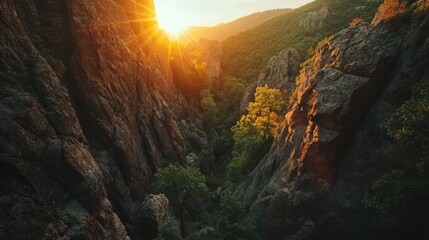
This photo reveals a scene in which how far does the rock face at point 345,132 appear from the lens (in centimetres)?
2952

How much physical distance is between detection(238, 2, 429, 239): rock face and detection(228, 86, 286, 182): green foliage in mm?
19167

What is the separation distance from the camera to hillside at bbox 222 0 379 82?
105 metres

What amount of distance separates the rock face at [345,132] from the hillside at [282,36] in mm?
63418

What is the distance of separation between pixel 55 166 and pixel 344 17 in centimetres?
10852

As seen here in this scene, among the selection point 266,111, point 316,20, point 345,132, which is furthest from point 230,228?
point 316,20

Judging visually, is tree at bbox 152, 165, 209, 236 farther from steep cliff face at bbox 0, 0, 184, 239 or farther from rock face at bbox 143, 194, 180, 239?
steep cliff face at bbox 0, 0, 184, 239

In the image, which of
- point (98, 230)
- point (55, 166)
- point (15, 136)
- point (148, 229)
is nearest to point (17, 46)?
point (15, 136)

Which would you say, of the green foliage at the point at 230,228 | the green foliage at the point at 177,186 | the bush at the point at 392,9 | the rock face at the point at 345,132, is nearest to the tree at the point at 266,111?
the green foliage at the point at 177,186

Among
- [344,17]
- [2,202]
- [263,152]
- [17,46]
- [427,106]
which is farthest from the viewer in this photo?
[344,17]

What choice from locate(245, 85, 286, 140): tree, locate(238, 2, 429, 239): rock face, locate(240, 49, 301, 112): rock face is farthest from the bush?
locate(240, 49, 301, 112): rock face

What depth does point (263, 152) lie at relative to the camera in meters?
60.5

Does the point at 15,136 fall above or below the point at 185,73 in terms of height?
below

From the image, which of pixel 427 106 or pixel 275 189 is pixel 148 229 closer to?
pixel 275 189

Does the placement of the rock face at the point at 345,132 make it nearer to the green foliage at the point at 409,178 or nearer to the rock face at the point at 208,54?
the green foliage at the point at 409,178
